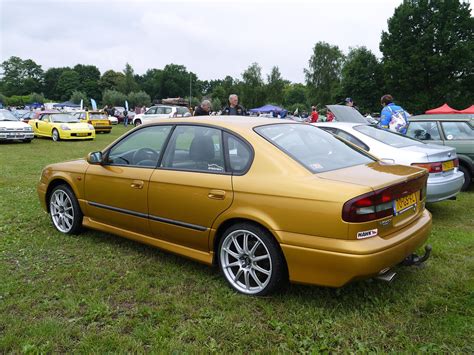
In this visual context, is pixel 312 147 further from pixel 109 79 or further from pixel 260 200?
pixel 109 79

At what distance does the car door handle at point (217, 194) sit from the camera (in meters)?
3.46

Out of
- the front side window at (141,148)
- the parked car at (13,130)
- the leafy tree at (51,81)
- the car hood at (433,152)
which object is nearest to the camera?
the front side window at (141,148)

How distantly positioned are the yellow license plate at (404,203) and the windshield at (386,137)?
2.47m

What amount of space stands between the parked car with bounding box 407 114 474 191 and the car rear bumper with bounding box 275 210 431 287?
514 cm

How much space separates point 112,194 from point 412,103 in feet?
131

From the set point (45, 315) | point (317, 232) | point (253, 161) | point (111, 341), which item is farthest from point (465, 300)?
point (45, 315)

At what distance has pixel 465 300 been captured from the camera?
3.31 meters

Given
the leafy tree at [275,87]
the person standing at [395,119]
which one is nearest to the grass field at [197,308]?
the person standing at [395,119]

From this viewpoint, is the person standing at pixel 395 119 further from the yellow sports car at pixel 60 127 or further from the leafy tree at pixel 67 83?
the leafy tree at pixel 67 83

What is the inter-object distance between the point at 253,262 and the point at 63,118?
18.3 meters

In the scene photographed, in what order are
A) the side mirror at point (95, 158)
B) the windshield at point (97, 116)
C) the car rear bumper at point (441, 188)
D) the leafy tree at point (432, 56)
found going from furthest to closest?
the leafy tree at point (432, 56)
the windshield at point (97, 116)
the car rear bumper at point (441, 188)
the side mirror at point (95, 158)

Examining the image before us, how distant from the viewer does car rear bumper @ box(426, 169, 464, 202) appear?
5348 millimetres

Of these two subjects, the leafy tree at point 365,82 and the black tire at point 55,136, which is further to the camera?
the leafy tree at point 365,82

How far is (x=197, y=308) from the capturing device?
3297mm
